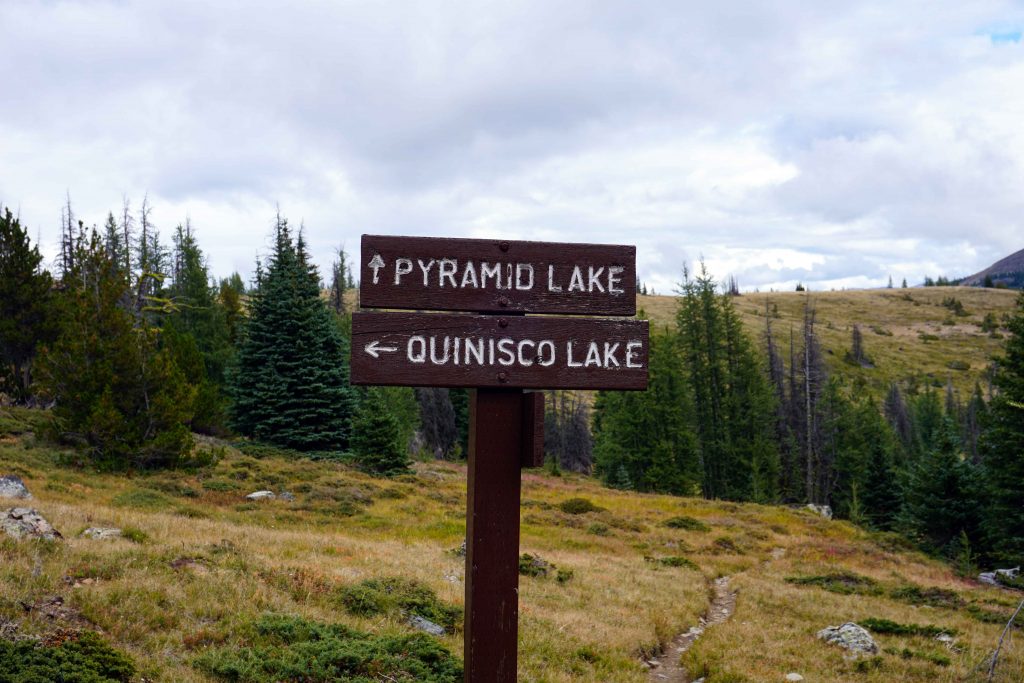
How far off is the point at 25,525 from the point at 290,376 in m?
28.7

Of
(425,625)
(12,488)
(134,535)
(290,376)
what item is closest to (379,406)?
(290,376)

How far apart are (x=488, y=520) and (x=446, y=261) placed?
1556 mm

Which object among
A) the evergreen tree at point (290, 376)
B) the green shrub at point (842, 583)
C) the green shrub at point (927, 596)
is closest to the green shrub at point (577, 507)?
the green shrub at point (842, 583)

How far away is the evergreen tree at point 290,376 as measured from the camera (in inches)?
1459

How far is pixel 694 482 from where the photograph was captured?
5022cm

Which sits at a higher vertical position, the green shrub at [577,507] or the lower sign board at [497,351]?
the lower sign board at [497,351]

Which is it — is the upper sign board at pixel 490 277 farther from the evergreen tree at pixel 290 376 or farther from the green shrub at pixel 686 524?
the evergreen tree at pixel 290 376

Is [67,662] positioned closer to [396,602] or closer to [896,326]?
[396,602]

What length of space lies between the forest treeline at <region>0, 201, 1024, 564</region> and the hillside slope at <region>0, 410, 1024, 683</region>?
3.06 meters

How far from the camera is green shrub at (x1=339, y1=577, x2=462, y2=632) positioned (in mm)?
9148

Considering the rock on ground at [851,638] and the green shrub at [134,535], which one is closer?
the rock on ground at [851,638]

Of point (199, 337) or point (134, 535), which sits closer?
point (134, 535)

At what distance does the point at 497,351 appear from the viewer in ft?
13.1

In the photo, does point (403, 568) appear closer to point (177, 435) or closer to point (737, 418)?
point (177, 435)
